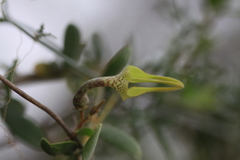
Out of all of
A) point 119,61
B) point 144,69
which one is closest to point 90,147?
point 119,61

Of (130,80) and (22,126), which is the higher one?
(130,80)

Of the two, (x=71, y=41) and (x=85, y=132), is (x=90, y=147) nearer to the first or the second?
(x=85, y=132)

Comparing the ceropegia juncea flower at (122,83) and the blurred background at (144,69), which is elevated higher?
the ceropegia juncea flower at (122,83)

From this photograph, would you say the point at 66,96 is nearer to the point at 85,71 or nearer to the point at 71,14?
the point at 71,14

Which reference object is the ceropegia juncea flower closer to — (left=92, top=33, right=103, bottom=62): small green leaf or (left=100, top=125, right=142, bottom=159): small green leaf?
(left=100, top=125, right=142, bottom=159): small green leaf

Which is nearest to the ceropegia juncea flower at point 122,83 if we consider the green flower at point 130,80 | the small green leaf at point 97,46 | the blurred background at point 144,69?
the green flower at point 130,80

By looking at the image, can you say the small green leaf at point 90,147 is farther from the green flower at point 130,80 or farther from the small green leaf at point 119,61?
the small green leaf at point 119,61

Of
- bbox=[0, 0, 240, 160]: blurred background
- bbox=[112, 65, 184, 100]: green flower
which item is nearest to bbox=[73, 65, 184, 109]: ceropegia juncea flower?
bbox=[112, 65, 184, 100]: green flower
